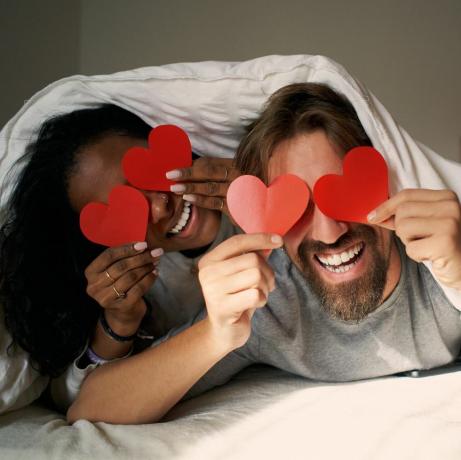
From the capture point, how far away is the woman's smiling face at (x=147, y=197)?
1.14 metres

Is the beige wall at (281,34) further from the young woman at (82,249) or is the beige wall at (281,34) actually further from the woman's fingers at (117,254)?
the woman's fingers at (117,254)

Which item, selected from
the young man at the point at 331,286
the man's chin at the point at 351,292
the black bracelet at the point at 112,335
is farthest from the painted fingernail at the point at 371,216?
the black bracelet at the point at 112,335

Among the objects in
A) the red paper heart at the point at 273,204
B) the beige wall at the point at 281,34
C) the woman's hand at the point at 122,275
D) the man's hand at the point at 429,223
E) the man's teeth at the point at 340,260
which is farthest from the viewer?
the beige wall at the point at 281,34

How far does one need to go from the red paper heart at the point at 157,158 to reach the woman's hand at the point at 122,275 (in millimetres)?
141

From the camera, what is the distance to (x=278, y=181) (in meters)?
0.93

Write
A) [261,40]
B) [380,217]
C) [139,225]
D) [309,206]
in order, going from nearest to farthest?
[380,217] < [309,206] < [139,225] < [261,40]

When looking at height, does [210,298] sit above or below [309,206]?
below

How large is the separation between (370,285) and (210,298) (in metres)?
0.37

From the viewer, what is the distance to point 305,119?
1.07m

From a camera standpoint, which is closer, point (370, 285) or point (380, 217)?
point (380, 217)

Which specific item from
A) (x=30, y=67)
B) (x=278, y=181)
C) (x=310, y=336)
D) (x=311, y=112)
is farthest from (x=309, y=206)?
(x=30, y=67)

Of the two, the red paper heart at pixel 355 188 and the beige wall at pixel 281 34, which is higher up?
the beige wall at pixel 281 34

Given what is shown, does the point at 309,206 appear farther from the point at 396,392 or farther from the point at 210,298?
the point at 396,392

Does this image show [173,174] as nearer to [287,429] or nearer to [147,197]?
[147,197]
